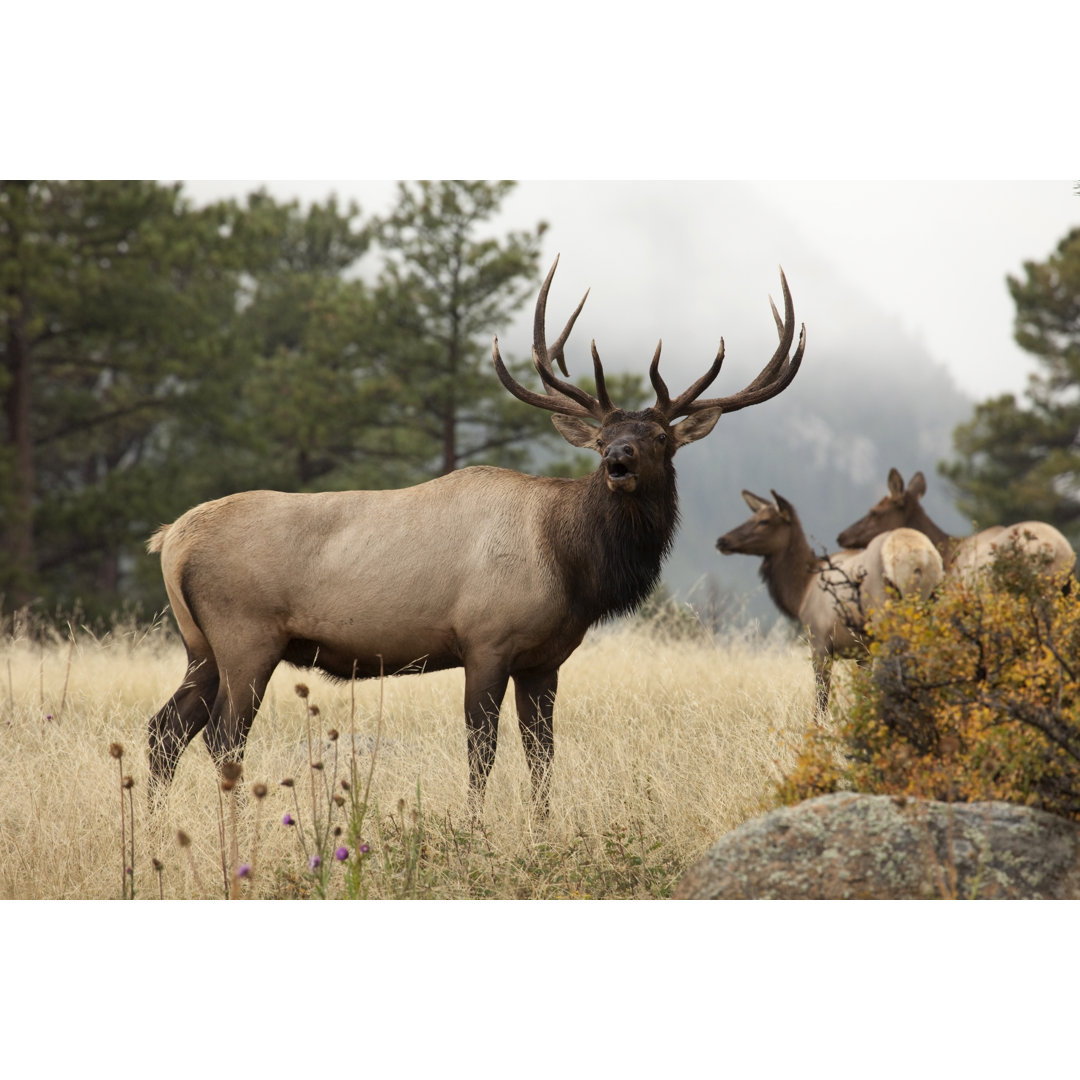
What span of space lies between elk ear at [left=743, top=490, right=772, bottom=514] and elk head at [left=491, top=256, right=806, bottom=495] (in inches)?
116

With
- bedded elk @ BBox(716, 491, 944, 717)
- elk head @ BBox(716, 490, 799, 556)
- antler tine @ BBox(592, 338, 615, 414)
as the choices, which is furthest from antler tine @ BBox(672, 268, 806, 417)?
elk head @ BBox(716, 490, 799, 556)

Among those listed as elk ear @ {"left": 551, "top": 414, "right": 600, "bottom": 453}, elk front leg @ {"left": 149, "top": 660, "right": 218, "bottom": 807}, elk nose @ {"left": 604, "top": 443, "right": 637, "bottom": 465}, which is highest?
elk ear @ {"left": 551, "top": 414, "right": 600, "bottom": 453}

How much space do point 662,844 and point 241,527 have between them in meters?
2.51

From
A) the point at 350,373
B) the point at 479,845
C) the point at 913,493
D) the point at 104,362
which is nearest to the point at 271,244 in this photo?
the point at 350,373

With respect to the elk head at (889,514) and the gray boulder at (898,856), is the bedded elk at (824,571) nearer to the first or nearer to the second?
the elk head at (889,514)

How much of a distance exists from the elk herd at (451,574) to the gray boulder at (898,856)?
1696 mm

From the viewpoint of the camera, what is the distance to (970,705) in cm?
436

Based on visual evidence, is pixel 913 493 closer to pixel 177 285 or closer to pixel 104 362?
pixel 104 362

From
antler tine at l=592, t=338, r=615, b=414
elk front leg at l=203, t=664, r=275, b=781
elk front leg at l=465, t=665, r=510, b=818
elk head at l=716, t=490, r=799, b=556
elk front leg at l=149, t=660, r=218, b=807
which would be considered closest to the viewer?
antler tine at l=592, t=338, r=615, b=414

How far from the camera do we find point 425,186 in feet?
52.9

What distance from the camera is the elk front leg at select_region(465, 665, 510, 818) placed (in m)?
5.45

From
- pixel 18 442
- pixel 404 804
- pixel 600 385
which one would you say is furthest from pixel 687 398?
pixel 18 442

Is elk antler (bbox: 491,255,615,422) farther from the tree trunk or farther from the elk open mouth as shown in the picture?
the tree trunk

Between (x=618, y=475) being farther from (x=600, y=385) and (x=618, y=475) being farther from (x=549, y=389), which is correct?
(x=549, y=389)
